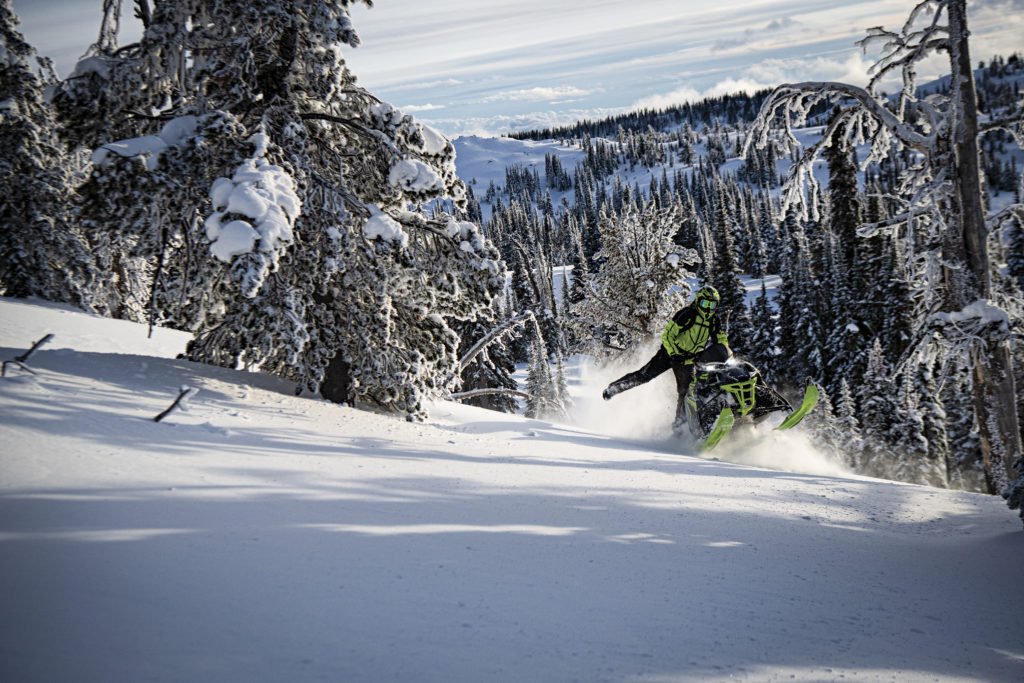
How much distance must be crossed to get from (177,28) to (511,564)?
7848 mm

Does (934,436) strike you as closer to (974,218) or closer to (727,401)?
(974,218)

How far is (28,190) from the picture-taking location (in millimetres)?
19766

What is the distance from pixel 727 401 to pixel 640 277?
17.4 meters

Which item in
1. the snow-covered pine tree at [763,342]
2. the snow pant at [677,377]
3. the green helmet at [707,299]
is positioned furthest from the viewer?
the snow-covered pine tree at [763,342]

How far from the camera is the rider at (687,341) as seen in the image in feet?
33.9

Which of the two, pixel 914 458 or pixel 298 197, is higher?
pixel 298 197

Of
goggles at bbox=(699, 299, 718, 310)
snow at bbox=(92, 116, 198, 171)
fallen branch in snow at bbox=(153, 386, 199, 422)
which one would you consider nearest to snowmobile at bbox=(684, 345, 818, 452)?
goggles at bbox=(699, 299, 718, 310)

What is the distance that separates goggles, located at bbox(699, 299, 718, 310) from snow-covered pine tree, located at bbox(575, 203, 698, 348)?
51.5 feet

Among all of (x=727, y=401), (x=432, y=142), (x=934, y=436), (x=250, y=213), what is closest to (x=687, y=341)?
(x=727, y=401)

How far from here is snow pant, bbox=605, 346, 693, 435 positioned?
1058 centimetres

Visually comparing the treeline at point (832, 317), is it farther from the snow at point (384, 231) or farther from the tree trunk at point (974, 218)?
the snow at point (384, 231)

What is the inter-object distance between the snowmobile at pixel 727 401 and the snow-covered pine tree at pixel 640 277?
15991mm

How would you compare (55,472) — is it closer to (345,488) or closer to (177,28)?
(345,488)

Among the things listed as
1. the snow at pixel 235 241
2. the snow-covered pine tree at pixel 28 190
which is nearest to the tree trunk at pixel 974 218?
the snow at pixel 235 241
